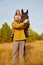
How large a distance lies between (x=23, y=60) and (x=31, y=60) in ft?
1.38

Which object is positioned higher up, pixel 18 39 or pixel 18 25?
pixel 18 25

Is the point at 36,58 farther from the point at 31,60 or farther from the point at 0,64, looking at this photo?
the point at 0,64

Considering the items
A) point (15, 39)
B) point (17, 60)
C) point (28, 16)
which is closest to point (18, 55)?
point (17, 60)

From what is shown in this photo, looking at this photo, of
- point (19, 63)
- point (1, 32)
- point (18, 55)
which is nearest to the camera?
point (19, 63)

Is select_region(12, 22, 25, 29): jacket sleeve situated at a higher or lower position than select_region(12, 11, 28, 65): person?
higher

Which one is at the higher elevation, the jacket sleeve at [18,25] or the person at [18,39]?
the jacket sleeve at [18,25]

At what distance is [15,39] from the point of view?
18.9 ft

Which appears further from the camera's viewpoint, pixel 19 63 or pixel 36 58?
pixel 36 58

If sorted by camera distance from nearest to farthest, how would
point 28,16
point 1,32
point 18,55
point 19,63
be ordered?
point 19,63
point 18,55
point 28,16
point 1,32

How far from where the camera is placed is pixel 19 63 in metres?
5.70

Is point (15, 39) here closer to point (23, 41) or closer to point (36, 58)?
point (23, 41)

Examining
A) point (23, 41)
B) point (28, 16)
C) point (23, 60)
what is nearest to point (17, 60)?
point (23, 60)

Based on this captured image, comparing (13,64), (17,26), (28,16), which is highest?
(28,16)

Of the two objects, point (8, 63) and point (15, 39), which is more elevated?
point (15, 39)
